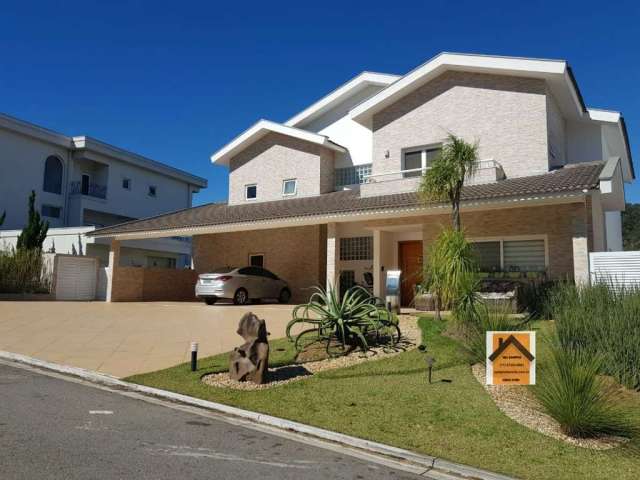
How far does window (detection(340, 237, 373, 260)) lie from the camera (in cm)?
1975

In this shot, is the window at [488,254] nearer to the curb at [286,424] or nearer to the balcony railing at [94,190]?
the curb at [286,424]

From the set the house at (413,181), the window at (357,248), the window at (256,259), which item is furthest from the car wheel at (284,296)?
the window at (357,248)

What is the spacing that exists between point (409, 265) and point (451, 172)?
21.7 feet

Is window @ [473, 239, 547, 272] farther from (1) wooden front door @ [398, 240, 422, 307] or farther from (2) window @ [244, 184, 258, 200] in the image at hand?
(2) window @ [244, 184, 258, 200]

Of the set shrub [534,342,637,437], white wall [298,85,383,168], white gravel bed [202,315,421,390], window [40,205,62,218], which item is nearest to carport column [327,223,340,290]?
white gravel bed [202,315,421,390]

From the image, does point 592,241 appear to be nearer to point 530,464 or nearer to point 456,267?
point 456,267

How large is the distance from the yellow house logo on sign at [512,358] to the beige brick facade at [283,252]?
14489mm

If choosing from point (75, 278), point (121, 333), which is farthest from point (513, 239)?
point (75, 278)

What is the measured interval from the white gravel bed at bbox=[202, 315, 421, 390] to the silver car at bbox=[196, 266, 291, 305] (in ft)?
31.4

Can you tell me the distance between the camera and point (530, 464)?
484 centimetres

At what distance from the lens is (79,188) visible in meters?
34.6

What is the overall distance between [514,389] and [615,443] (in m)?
1.81

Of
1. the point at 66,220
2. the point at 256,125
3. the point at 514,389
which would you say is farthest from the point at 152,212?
the point at 514,389

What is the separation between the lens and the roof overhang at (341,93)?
→ 72.8 ft
